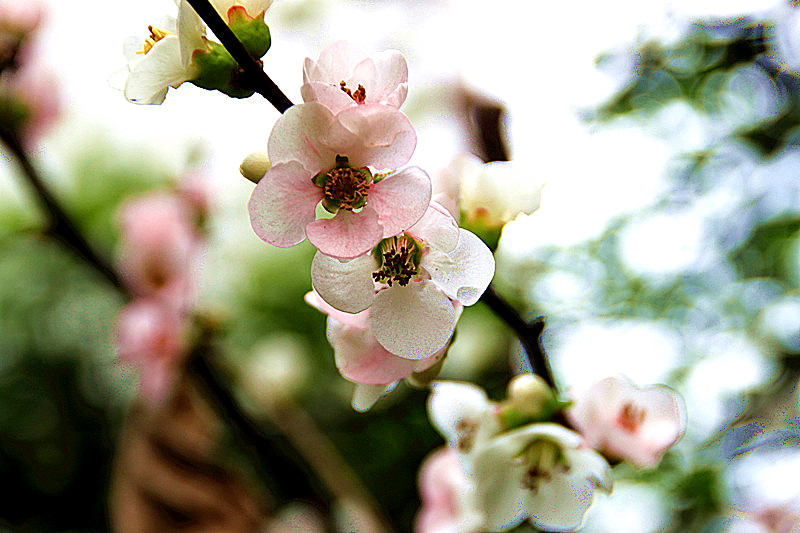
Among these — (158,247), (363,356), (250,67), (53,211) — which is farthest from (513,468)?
(158,247)

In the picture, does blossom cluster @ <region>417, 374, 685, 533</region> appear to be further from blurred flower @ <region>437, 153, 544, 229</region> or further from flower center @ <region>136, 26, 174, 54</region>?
flower center @ <region>136, 26, 174, 54</region>

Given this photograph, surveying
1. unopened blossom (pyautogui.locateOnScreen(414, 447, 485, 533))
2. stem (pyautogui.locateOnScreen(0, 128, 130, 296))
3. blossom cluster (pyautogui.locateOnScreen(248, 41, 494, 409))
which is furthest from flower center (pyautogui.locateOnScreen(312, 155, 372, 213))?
stem (pyautogui.locateOnScreen(0, 128, 130, 296))

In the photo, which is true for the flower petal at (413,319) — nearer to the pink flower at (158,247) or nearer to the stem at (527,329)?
the stem at (527,329)

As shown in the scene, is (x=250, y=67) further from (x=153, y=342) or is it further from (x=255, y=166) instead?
(x=153, y=342)

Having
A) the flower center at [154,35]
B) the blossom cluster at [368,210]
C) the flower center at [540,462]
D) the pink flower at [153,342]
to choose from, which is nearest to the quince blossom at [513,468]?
the flower center at [540,462]

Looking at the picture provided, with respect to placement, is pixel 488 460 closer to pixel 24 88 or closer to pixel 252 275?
pixel 24 88

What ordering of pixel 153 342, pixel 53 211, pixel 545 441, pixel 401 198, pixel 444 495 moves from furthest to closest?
pixel 153 342 → pixel 53 211 → pixel 444 495 → pixel 545 441 → pixel 401 198

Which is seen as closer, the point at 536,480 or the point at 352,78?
the point at 352,78
